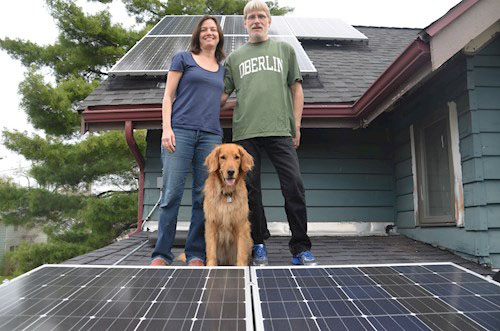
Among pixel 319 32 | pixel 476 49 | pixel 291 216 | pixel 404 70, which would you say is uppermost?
pixel 319 32

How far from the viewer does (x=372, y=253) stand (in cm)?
383

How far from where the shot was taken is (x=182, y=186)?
307cm

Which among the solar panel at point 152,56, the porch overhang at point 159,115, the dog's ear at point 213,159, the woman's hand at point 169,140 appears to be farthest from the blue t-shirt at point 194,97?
the solar panel at point 152,56

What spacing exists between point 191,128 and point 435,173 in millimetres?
3057

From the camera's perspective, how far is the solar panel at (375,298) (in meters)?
1.64

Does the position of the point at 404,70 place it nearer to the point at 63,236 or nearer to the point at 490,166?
the point at 490,166

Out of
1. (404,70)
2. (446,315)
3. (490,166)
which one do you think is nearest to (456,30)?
(404,70)

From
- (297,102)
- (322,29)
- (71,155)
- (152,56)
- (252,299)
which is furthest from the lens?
(71,155)

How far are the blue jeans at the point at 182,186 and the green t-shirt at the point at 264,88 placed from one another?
36cm

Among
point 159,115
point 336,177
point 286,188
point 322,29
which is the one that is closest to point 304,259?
point 286,188

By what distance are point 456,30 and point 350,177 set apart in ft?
8.27

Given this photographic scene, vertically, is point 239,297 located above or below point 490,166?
below

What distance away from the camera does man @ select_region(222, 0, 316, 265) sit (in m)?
3.06

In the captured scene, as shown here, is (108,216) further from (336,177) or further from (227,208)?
(227,208)
